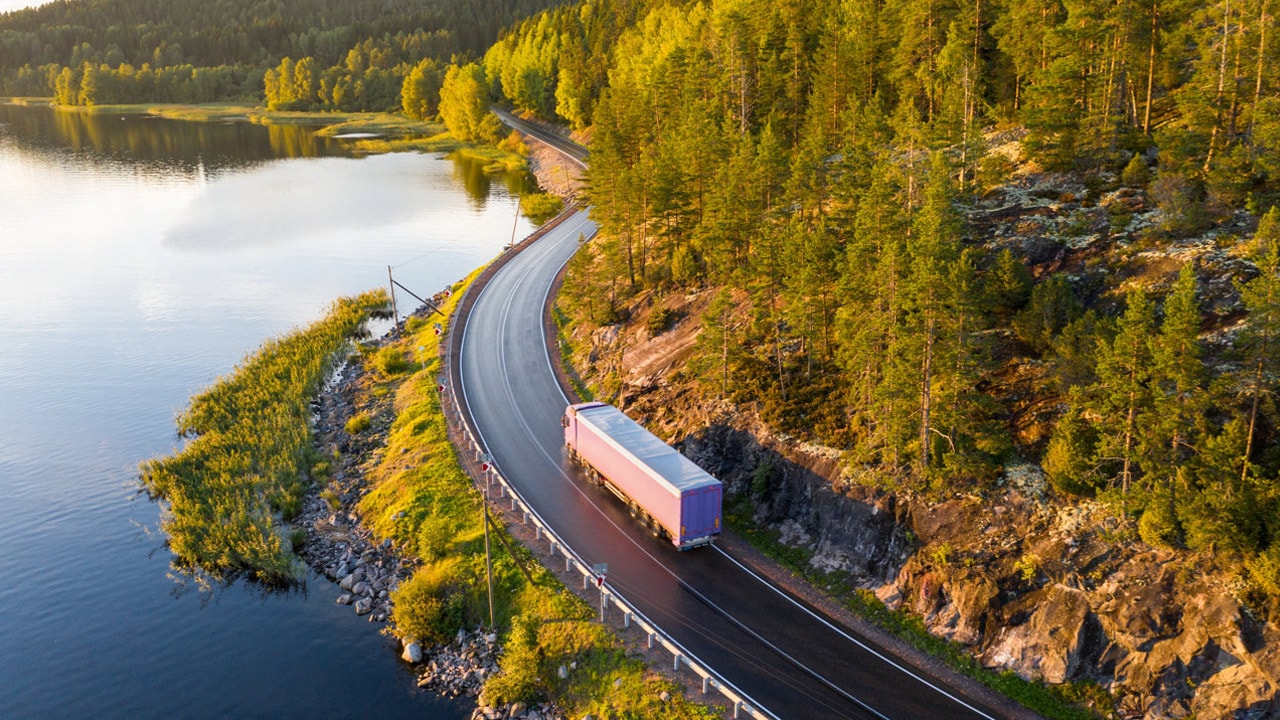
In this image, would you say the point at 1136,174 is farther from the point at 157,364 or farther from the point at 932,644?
the point at 157,364

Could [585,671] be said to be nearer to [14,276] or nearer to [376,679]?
[376,679]

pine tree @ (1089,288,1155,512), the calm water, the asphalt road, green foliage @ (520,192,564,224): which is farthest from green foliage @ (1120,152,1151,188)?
green foliage @ (520,192,564,224)

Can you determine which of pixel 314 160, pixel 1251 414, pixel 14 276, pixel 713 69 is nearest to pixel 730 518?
pixel 1251 414

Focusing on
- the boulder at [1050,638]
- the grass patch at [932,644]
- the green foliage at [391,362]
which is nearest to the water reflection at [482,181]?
the green foliage at [391,362]

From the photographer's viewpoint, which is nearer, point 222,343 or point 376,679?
point 376,679

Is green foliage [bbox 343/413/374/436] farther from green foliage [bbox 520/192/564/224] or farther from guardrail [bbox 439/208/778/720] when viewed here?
green foliage [bbox 520/192/564/224]
